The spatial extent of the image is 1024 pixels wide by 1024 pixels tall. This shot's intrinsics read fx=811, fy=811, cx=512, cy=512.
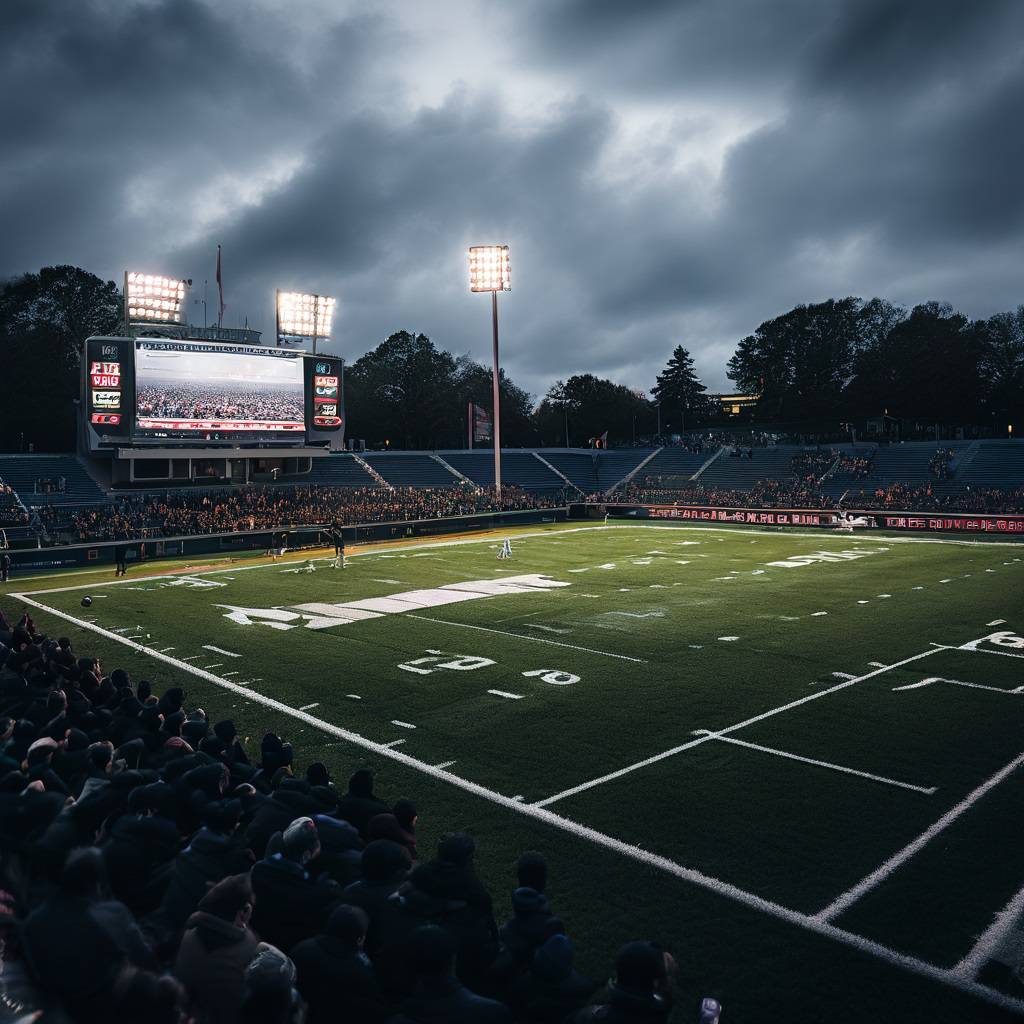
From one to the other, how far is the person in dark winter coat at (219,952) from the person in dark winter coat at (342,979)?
31 centimetres

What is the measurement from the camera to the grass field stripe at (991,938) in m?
6.37

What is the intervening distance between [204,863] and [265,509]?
4085 cm

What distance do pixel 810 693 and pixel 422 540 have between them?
31078 millimetres

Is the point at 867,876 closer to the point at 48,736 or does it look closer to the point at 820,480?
the point at 48,736

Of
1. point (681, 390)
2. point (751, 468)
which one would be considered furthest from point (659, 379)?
point (751, 468)

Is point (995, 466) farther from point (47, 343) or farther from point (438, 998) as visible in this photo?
point (47, 343)

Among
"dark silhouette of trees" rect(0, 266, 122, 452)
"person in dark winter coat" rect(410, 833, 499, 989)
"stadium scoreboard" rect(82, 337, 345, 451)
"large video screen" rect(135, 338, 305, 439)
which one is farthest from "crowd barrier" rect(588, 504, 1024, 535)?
"person in dark winter coat" rect(410, 833, 499, 989)

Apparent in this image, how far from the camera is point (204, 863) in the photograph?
5.28 meters

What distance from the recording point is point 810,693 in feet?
45.2

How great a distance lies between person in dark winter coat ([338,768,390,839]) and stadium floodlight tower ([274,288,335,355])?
140 feet

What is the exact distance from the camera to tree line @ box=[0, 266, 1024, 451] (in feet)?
204

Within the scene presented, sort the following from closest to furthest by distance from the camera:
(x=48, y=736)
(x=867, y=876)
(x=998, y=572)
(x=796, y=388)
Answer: (x=867, y=876) → (x=48, y=736) → (x=998, y=572) → (x=796, y=388)

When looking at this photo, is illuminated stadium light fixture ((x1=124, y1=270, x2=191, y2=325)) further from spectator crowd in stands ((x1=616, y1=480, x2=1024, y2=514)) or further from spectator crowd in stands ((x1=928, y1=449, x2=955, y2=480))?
spectator crowd in stands ((x1=928, y1=449, x2=955, y2=480))

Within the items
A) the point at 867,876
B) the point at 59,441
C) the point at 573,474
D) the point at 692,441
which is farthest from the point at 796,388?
the point at 867,876
